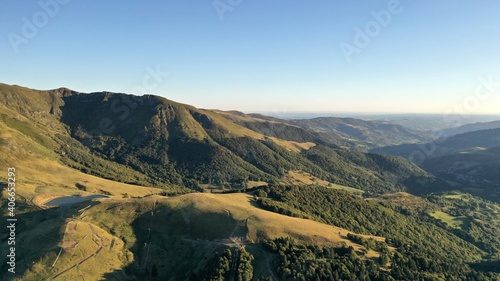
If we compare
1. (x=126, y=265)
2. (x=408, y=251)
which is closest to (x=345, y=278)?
(x=408, y=251)

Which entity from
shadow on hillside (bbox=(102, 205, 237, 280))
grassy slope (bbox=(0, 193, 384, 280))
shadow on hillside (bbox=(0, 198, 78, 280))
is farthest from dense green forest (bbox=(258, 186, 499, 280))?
shadow on hillside (bbox=(0, 198, 78, 280))

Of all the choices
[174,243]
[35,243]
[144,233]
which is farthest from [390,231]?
[35,243]

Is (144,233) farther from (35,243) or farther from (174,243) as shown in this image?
(35,243)

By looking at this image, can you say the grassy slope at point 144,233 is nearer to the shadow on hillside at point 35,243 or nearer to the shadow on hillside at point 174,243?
the shadow on hillside at point 174,243

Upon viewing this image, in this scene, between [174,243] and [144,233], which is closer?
[174,243]

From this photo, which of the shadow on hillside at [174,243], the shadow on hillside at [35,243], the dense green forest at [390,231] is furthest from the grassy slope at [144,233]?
the dense green forest at [390,231]

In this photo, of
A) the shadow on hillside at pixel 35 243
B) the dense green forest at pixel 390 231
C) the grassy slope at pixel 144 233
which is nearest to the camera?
the shadow on hillside at pixel 35 243

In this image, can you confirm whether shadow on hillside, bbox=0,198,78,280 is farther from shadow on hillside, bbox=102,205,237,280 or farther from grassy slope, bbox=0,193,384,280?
shadow on hillside, bbox=102,205,237,280

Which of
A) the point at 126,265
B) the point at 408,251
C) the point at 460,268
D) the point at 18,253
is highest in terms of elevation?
the point at 18,253

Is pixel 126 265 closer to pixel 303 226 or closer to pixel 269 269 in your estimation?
pixel 269 269

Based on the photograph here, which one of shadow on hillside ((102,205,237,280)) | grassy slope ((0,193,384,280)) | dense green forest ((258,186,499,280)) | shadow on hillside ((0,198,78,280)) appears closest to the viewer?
shadow on hillside ((0,198,78,280))

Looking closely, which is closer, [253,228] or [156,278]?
[156,278]
